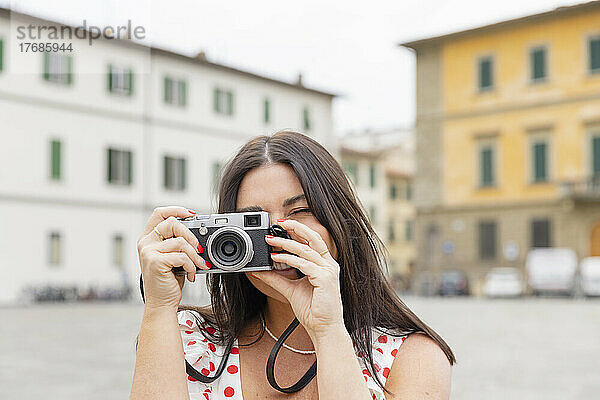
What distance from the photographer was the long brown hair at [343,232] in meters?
1.96

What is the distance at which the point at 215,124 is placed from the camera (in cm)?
3569

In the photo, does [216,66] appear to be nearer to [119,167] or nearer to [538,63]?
[119,167]

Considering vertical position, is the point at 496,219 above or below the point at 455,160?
below

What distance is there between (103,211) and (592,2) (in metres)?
18.9

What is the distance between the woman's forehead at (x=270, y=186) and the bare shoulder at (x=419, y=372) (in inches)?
15.9

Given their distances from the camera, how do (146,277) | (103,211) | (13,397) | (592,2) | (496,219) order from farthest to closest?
(496,219) < (592,2) < (103,211) < (13,397) < (146,277)

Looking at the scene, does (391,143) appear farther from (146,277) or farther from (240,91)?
(146,277)

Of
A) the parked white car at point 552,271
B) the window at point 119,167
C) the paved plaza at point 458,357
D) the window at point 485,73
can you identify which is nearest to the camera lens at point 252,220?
the paved plaza at point 458,357

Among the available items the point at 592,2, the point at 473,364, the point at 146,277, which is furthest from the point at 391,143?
the point at 146,277

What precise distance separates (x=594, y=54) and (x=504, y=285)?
9.16 metres

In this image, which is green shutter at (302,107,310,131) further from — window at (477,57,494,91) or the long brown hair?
the long brown hair

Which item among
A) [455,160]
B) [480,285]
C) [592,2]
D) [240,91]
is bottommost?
[480,285]

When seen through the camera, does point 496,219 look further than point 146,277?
Yes

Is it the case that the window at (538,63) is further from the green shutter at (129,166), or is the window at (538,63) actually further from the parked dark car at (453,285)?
Answer: the green shutter at (129,166)
